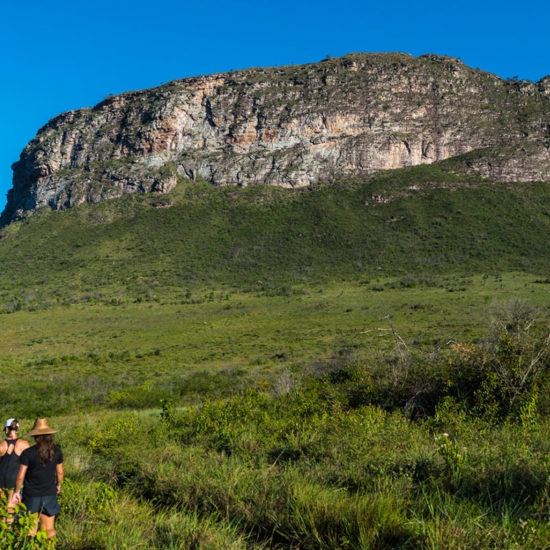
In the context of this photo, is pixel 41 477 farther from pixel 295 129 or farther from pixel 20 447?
pixel 295 129

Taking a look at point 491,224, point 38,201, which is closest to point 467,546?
point 491,224

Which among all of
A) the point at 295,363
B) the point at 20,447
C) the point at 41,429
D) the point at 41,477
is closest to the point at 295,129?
the point at 295,363

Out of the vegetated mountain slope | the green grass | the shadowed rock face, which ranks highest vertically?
the shadowed rock face

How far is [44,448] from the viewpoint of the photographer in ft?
13.7

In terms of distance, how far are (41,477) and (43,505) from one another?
0.94 ft

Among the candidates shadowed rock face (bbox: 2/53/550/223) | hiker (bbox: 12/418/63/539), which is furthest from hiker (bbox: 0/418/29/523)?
shadowed rock face (bbox: 2/53/550/223)

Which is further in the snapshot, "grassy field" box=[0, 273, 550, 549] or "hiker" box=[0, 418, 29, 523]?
"hiker" box=[0, 418, 29, 523]

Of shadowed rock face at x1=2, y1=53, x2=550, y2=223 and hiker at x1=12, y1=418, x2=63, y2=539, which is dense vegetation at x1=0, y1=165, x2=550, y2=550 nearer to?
hiker at x1=12, y1=418, x2=63, y2=539

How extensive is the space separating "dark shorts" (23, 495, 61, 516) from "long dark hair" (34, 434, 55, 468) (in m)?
0.33

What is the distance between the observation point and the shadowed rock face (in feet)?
269

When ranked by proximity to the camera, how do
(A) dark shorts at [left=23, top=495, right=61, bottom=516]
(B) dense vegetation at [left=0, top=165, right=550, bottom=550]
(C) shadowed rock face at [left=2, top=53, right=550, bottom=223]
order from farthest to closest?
(C) shadowed rock face at [left=2, top=53, right=550, bottom=223]
(A) dark shorts at [left=23, top=495, right=61, bottom=516]
(B) dense vegetation at [left=0, top=165, right=550, bottom=550]

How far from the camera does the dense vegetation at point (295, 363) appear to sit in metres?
3.18

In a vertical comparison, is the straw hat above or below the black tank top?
above

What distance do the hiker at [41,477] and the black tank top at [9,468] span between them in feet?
1.02
